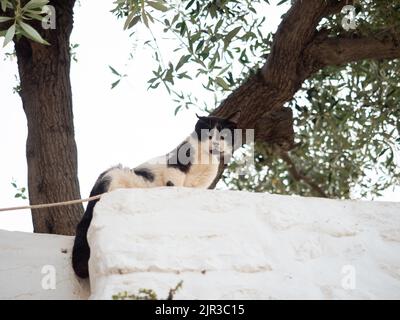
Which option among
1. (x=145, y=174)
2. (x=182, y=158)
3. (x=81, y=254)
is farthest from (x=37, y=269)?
(x=182, y=158)

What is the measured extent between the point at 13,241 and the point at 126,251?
1113 mm

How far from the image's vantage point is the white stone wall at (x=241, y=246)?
3.24 metres

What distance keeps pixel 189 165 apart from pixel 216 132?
0.49 m

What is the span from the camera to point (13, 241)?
414 cm

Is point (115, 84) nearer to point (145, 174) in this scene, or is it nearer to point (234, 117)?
point (234, 117)

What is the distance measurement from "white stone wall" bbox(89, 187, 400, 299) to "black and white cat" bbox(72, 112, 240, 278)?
77 centimetres

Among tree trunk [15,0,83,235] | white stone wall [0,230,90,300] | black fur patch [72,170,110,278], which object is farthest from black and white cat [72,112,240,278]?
tree trunk [15,0,83,235]

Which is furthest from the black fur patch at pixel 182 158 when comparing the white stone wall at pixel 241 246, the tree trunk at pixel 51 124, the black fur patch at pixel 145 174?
the white stone wall at pixel 241 246

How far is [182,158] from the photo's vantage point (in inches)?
213

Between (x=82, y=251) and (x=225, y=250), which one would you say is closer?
(x=225, y=250)

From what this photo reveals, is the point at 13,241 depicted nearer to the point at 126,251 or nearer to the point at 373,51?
the point at 126,251

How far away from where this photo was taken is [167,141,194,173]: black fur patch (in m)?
5.30
